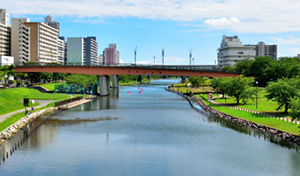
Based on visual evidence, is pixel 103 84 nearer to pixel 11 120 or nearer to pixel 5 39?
pixel 11 120

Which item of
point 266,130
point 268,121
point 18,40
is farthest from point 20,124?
point 18,40

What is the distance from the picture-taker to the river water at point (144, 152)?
3039cm

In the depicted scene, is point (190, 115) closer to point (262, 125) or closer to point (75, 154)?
point (262, 125)

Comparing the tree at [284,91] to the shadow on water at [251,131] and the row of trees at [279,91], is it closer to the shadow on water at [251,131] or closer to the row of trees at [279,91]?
the row of trees at [279,91]

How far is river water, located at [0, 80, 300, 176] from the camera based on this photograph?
99.7 ft

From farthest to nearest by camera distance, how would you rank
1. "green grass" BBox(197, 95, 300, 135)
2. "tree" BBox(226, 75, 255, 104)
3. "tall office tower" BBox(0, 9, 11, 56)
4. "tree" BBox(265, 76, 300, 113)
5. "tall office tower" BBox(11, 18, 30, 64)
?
1. "tall office tower" BBox(11, 18, 30, 64)
2. "tall office tower" BBox(0, 9, 11, 56)
3. "tree" BBox(226, 75, 255, 104)
4. "tree" BBox(265, 76, 300, 113)
5. "green grass" BBox(197, 95, 300, 135)

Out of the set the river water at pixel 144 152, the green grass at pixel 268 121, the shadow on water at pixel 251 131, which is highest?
the green grass at pixel 268 121

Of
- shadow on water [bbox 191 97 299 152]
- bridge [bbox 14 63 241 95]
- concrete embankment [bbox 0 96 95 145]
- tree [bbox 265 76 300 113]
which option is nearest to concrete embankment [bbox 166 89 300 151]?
shadow on water [bbox 191 97 299 152]

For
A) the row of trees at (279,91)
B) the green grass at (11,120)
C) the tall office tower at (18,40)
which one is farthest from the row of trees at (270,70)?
the tall office tower at (18,40)

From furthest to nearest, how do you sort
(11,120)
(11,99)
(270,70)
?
(270,70), (11,99), (11,120)

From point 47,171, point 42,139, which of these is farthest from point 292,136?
point 42,139

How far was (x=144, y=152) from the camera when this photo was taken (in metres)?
36.2

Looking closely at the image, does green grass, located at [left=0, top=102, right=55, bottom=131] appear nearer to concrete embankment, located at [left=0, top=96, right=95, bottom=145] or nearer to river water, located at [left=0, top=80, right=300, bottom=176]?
concrete embankment, located at [left=0, top=96, right=95, bottom=145]

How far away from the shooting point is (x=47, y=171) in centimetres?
2989
